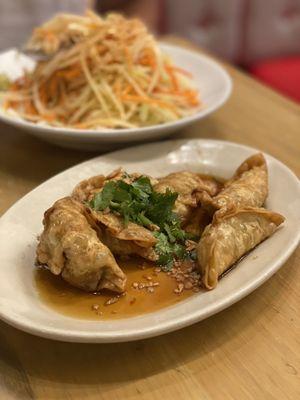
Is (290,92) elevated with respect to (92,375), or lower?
lower

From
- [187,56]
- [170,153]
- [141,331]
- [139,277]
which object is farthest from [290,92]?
[141,331]

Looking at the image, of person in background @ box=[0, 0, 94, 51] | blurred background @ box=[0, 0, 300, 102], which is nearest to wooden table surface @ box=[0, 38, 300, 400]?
person in background @ box=[0, 0, 94, 51]

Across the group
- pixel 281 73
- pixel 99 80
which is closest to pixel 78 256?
pixel 99 80

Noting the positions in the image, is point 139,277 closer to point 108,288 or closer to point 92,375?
point 108,288

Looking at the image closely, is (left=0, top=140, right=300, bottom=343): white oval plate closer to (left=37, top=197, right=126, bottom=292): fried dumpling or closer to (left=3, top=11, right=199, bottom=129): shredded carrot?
(left=37, top=197, right=126, bottom=292): fried dumpling

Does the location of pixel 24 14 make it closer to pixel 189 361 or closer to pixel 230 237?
pixel 230 237

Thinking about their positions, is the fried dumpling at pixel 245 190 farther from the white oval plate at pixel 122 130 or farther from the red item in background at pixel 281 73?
the red item in background at pixel 281 73

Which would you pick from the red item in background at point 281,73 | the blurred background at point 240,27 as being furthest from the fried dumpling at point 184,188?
the blurred background at point 240,27
